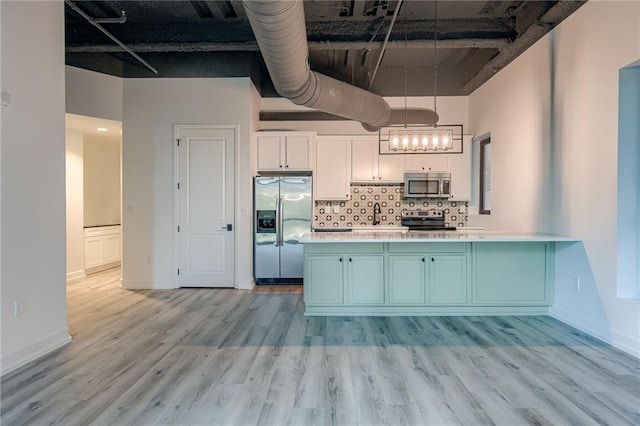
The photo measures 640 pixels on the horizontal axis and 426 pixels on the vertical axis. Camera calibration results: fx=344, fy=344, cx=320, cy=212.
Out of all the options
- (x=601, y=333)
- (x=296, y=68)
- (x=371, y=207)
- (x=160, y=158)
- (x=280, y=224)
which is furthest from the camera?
(x=371, y=207)

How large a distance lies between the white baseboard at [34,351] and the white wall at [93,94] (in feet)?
10.7

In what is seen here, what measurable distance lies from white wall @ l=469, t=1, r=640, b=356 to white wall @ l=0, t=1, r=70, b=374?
500 centimetres

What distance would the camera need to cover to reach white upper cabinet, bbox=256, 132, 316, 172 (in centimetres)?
563

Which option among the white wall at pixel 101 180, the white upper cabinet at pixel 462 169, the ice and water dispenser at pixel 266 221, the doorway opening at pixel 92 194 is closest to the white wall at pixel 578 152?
the white upper cabinet at pixel 462 169

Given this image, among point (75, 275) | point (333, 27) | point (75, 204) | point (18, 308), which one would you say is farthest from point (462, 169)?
point (75, 275)

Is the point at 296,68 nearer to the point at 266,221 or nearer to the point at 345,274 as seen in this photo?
the point at 345,274

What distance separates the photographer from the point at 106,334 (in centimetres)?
343

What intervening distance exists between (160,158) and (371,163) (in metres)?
3.42

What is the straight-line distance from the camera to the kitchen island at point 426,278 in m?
3.89

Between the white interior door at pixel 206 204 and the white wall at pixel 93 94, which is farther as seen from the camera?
the white interior door at pixel 206 204

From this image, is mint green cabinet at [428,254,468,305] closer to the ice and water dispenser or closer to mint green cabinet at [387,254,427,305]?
mint green cabinet at [387,254,427,305]

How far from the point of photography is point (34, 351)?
9.35 feet

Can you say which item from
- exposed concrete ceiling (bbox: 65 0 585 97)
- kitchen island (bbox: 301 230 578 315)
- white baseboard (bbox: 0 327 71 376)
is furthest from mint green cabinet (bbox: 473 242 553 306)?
white baseboard (bbox: 0 327 71 376)

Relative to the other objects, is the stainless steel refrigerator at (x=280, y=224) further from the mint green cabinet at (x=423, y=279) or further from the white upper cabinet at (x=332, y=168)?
the mint green cabinet at (x=423, y=279)
